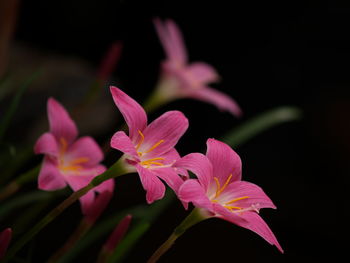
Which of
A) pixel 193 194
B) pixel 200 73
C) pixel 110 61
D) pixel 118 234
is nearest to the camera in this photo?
pixel 193 194

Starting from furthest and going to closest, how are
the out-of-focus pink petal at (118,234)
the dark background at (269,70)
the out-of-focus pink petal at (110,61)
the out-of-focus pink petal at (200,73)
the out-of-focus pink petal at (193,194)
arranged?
the dark background at (269,70), the out-of-focus pink petal at (200,73), the out-of-focus pink petal at (110,61), the out-of-focus pink petal at (118,234), the out-of-focus pink petal at (193,194)

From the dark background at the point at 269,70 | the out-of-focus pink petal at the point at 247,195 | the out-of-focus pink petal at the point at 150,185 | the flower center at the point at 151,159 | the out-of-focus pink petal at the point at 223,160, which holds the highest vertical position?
the out-of-focus pink petal at the point at 150,185

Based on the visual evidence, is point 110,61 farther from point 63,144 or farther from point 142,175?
point 142,175

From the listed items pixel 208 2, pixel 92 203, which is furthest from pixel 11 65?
pixel 92 203

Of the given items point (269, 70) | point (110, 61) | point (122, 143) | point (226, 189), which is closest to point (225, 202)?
point (226, 189)

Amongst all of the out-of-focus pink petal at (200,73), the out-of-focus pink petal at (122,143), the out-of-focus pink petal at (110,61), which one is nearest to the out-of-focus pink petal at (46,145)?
the out-of-focus pink petal at (122,143)

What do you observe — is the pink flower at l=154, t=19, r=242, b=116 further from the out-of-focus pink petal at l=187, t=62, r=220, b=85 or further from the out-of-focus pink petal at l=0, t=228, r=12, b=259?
the out-of-focus pink petal at l=0, t=228, r=12, b=259

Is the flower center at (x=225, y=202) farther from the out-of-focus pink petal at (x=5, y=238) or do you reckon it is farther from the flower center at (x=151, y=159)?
the out-of-focus pink petal at (x=5, y=238)
